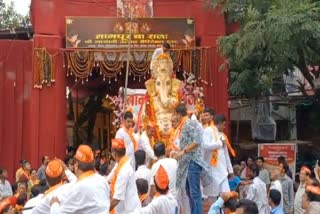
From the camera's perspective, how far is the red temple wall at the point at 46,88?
650 inches

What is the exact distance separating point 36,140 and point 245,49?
19.9 feet

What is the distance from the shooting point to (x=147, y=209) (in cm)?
732

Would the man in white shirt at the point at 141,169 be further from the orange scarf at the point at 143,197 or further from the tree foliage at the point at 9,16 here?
the tree foliage at the point at 9,16

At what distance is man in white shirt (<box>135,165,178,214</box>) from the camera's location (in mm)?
7340

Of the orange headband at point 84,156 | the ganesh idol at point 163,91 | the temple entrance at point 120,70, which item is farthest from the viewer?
the temple entrance at point 120,70

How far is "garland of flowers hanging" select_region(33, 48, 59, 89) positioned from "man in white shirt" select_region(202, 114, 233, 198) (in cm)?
705

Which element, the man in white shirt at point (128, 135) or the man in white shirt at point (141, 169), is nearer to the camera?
the man in white shirt at point (141, 169)

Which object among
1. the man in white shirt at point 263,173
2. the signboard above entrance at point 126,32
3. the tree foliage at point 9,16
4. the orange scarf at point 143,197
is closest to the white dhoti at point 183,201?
the orange scarf at point 143,197

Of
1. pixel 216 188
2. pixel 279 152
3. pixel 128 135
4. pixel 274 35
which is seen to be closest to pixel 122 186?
pixel 216 188

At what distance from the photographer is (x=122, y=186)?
7555 mm

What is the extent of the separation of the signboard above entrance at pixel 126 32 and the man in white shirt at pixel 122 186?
29.4 feet

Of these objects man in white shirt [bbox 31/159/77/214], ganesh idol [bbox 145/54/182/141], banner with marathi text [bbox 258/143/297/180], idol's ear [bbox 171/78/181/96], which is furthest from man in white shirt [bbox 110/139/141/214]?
banner with marathi text [bbox 258/143/297/180]

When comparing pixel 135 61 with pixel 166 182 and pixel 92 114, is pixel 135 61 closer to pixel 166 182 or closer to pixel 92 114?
pixel 92 114

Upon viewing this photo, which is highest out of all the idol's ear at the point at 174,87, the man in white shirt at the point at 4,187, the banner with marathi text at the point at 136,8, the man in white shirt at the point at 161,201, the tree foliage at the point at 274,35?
the banner with marathi text at the point at 136,8
